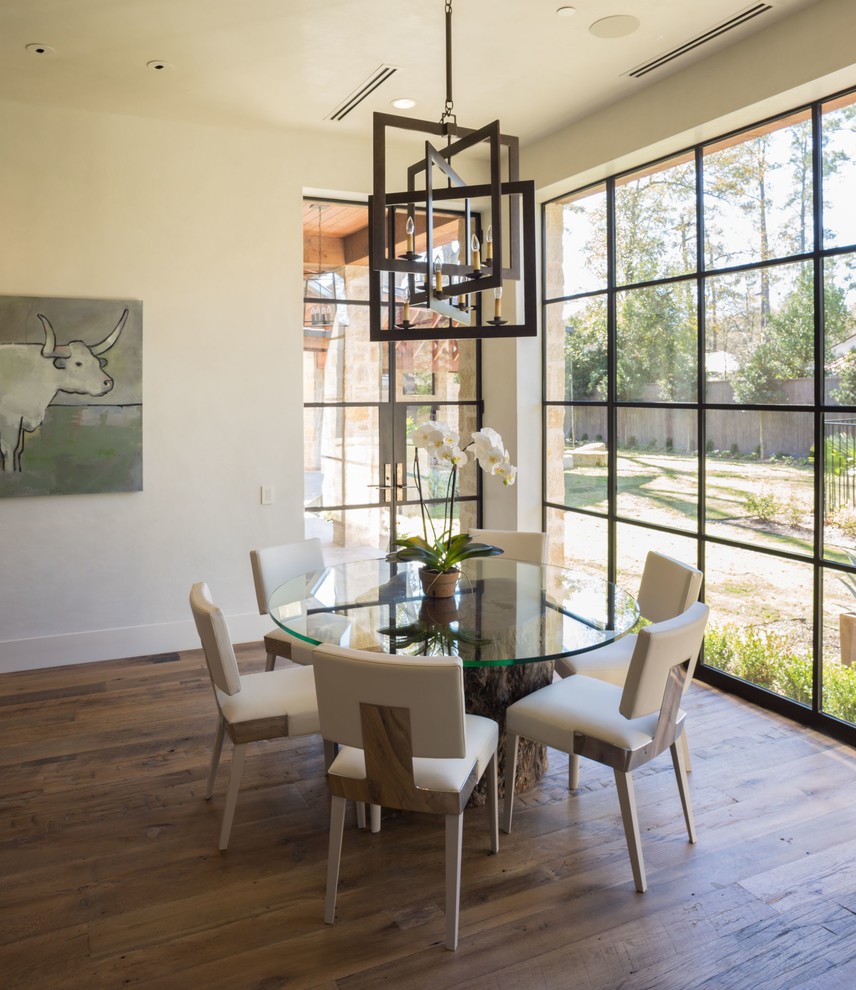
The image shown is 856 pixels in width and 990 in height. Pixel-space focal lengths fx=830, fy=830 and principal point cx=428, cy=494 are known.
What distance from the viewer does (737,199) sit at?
13.3ft

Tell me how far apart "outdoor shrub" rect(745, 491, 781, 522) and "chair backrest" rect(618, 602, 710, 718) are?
1.66m

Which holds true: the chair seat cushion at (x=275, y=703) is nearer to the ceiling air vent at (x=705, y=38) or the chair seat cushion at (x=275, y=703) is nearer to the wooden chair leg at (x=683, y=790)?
the wooden chair leg at (x=683, y=790)

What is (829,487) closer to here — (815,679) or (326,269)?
(815,679)

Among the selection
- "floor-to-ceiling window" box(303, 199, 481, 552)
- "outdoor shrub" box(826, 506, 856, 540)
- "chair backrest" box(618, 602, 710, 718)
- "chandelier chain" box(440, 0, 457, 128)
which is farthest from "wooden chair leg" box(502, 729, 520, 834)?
"floor-to-ceiling window" box(303, 199, 481, 552)

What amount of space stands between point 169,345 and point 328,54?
6.12ft

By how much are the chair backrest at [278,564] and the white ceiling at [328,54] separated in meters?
2.28

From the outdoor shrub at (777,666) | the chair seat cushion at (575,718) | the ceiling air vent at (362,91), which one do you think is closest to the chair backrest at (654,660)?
the chair seat cushion at (575,718)

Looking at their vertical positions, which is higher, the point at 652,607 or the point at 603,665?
the point at 652,607

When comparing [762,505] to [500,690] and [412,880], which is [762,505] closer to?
[500,690]

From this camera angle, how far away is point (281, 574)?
3846mm

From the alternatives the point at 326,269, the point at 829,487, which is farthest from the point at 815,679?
the point at 326,269

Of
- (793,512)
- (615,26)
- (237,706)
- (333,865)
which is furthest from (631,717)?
(615,26)

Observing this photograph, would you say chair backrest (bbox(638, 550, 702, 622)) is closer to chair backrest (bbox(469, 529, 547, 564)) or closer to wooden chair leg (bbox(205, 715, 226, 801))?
chair backrest (bbox(469, 529, 547, 564))

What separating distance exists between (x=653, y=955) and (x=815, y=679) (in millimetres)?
1966
